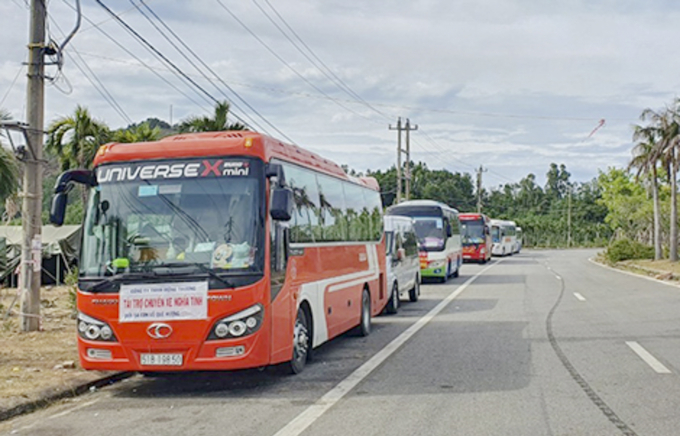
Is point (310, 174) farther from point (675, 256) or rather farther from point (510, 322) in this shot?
point (675, 256)

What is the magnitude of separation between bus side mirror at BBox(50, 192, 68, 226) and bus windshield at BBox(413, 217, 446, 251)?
20.9 meters

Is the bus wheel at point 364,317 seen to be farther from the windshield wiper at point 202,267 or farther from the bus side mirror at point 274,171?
the windshield wiper at point 202,267

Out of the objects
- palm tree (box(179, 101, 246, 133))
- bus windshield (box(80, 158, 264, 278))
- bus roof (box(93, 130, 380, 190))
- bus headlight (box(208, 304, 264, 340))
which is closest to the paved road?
bus headlight (box(208, 304, 264, 340))

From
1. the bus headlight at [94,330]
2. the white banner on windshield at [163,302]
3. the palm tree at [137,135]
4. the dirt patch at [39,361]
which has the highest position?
the palm tree at [137,135]

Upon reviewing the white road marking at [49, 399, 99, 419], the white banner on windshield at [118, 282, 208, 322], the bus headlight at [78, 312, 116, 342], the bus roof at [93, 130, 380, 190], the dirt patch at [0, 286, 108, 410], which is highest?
the bus roof at [93, 130, 380, 190]

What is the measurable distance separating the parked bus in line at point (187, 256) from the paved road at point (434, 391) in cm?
61

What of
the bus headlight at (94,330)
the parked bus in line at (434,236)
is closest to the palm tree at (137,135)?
the parked bus in line at (434,236)

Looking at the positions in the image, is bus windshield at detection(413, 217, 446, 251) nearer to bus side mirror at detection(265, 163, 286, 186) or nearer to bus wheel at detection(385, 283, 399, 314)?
bus wheel at detection(385, 283, 399, 314)

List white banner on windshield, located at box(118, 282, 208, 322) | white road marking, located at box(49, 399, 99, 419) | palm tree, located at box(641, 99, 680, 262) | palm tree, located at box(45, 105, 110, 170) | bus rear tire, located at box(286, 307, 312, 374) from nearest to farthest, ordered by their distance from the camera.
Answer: white road marking, located at box(49, 399, 99, 419), white banner on windshield, located at box(118, 282, 208, 322), bus rear tire, located at box(286, 307, 312, 374), palm tree, located at box(45, 105, 110, 170), palm tree, located at box(641, 99, 680, 262)

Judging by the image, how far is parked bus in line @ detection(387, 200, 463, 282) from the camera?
94.4ft

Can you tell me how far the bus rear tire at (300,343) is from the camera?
9.76m

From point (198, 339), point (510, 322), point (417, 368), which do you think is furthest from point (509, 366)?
point (510, 322)

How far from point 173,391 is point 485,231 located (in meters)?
42.3

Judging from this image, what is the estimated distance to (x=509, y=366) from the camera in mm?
10359
